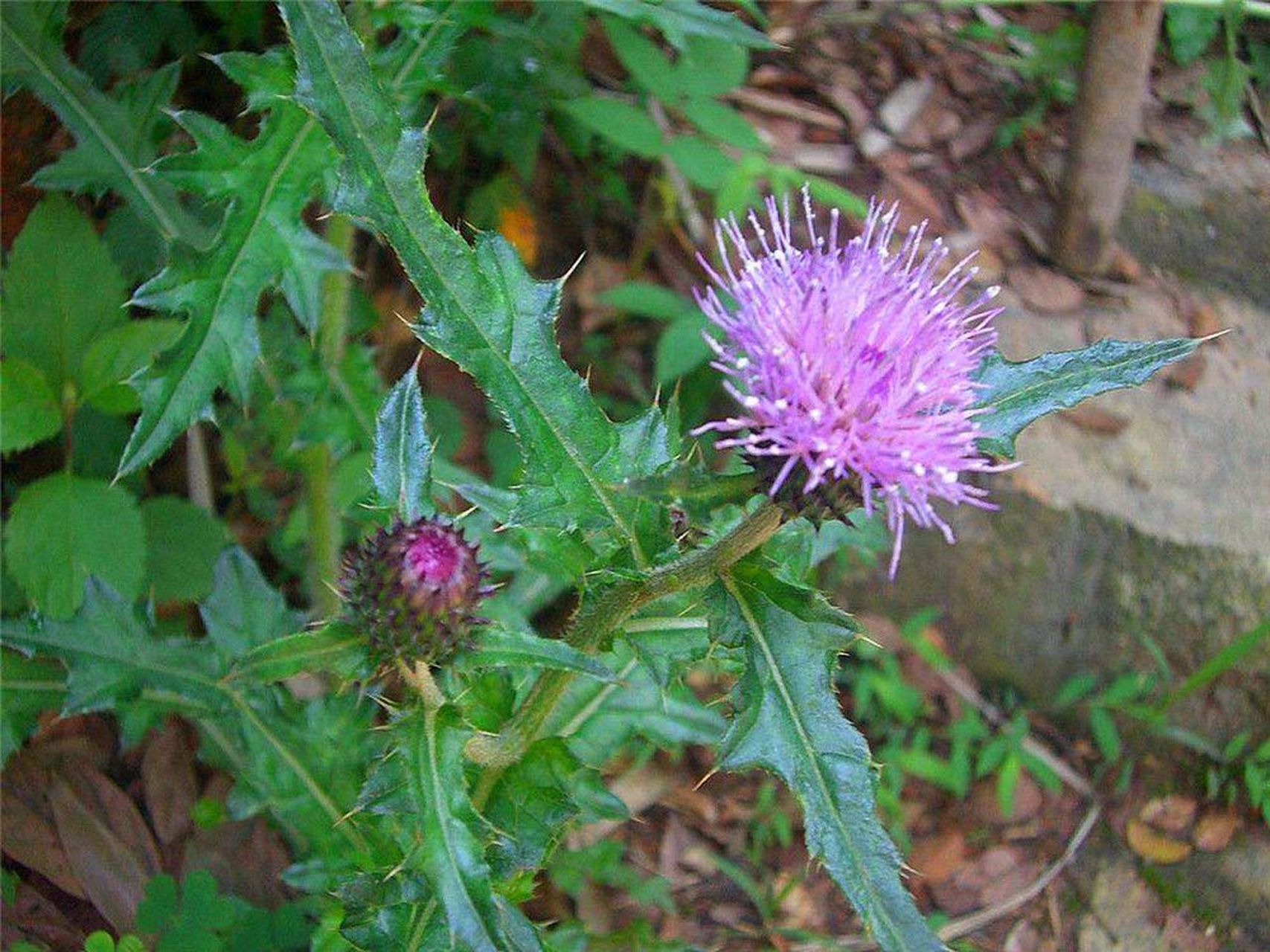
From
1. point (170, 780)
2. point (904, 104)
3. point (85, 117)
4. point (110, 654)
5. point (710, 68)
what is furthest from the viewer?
point (904, 104)

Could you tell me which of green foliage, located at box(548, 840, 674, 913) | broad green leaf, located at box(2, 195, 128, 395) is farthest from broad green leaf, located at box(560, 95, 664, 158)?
green foliage, located at box(548, 840, 674, 913)

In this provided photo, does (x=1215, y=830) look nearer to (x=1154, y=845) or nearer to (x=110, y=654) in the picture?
(x=1154, y=845)

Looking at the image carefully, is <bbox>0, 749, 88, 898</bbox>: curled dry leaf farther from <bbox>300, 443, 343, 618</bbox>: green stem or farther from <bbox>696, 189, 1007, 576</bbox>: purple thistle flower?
<bbox>696, 189, 1007, 576</bbox>: purple thistle flower

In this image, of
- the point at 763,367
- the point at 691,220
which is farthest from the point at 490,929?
the point at 691,220

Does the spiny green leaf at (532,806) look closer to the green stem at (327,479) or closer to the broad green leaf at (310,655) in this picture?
the broad green leaf at (310,655)

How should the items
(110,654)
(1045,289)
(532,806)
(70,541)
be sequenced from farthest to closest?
(1045,289), (70,541), (110,654), (532,806)

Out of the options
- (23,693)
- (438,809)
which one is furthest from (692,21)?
(23,693)

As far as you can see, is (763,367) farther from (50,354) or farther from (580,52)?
(580,52)
